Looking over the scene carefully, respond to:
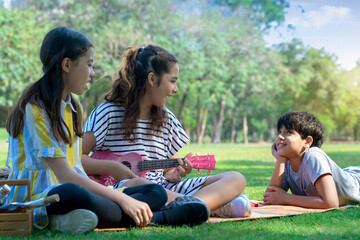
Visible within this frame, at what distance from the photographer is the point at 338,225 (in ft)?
10.5

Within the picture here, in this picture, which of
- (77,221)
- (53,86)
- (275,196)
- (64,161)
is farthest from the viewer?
(275,196)

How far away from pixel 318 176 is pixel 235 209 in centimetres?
90

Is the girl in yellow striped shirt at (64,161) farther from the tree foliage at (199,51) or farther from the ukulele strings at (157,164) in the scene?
the tree foliage at (199,51)

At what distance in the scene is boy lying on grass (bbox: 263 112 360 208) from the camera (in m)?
3.89

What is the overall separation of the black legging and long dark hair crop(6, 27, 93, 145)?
40 cm

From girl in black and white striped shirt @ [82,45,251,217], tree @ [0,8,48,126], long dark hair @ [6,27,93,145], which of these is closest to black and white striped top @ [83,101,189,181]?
girl in black and white striped shirt @ [82,45,251,217]

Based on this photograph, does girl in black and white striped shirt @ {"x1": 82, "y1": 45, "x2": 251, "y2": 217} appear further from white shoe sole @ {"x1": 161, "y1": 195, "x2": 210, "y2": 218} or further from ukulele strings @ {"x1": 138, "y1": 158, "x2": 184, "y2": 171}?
white shoe sole @ {"x1": 161, "y1": 195, "x2": 210, "y2": 218}

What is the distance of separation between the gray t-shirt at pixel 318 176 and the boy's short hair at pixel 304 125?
0.57 feet

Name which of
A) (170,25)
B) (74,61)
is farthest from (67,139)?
(170,25)

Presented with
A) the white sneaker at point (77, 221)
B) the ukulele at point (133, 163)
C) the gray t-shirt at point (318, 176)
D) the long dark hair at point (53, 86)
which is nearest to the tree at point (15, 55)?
the ukulele at point (133, 163)

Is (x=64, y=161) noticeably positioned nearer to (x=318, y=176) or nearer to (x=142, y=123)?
(x=142, y=123)

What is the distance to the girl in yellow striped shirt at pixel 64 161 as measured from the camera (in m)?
2.71

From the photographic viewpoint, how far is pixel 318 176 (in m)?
3.87

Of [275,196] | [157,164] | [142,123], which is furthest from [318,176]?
[142,123]
